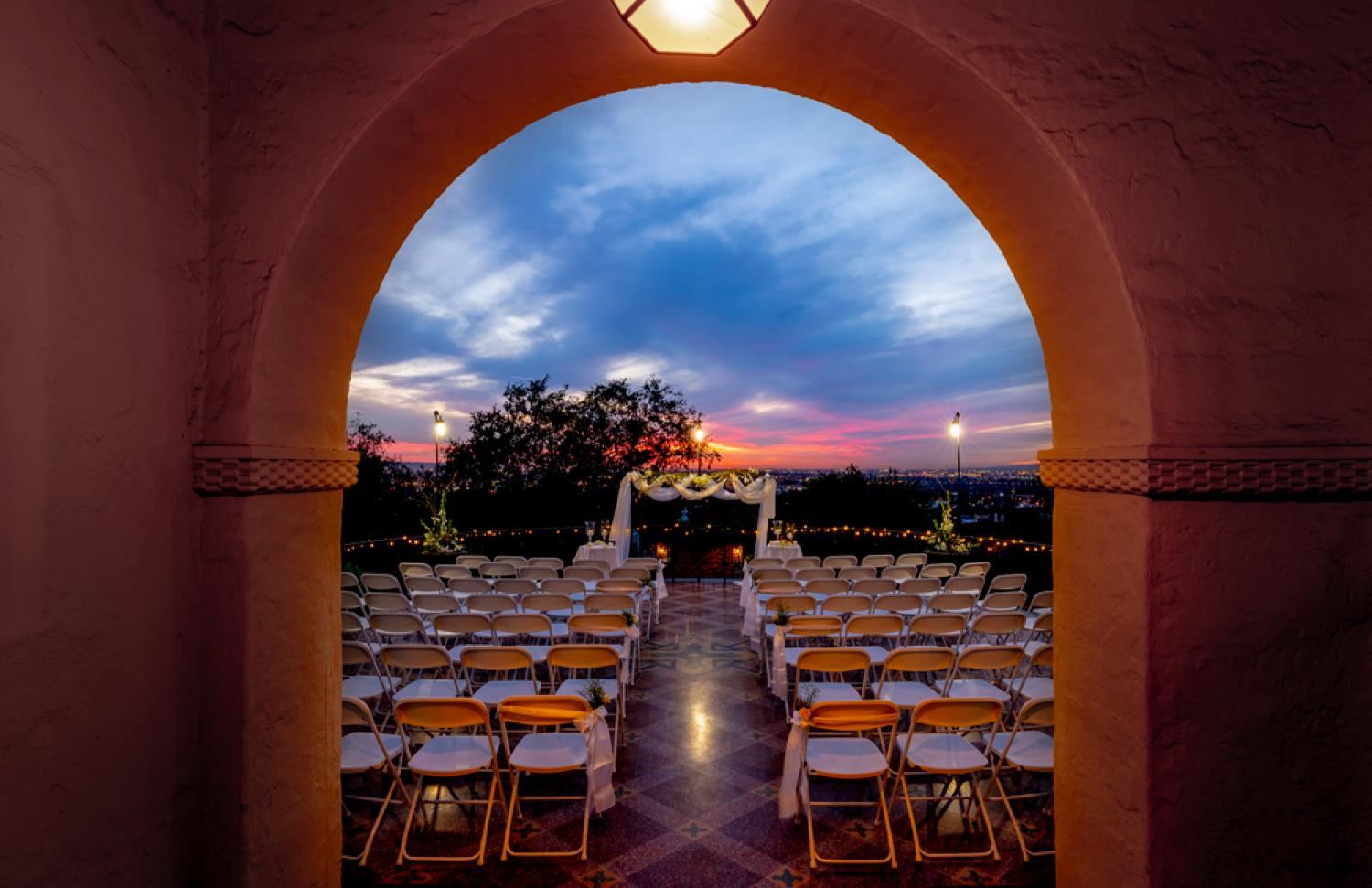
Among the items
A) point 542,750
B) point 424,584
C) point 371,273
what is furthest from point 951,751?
point 424,584

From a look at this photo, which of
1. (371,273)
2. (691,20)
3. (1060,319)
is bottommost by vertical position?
(1060,319)

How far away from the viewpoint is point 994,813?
→ 12.8ft

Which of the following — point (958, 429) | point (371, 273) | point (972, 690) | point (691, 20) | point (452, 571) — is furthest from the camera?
point (958, 429)

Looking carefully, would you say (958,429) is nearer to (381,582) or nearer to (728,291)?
(728,291)

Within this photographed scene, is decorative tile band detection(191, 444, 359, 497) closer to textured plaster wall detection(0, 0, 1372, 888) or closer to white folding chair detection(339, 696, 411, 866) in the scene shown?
textured plaster wall detection(0, 0, 1372, 888)

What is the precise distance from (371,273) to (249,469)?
3.29 ft

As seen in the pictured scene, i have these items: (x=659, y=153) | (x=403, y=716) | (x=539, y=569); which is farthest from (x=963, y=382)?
(x=403, y=716)

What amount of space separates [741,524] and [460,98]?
48.5 feet

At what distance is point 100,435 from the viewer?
2.01m

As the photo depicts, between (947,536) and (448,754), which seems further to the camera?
(947,536)

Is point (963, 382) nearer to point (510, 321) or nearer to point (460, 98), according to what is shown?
point (510, 321)

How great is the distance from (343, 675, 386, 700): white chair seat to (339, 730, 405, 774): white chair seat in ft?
2.34

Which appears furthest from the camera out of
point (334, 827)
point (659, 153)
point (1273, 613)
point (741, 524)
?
point (741, 524)

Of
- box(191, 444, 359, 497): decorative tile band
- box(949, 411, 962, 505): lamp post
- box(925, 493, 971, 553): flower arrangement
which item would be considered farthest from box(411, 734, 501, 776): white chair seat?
box(949, 411, 962, 505): lamp post
